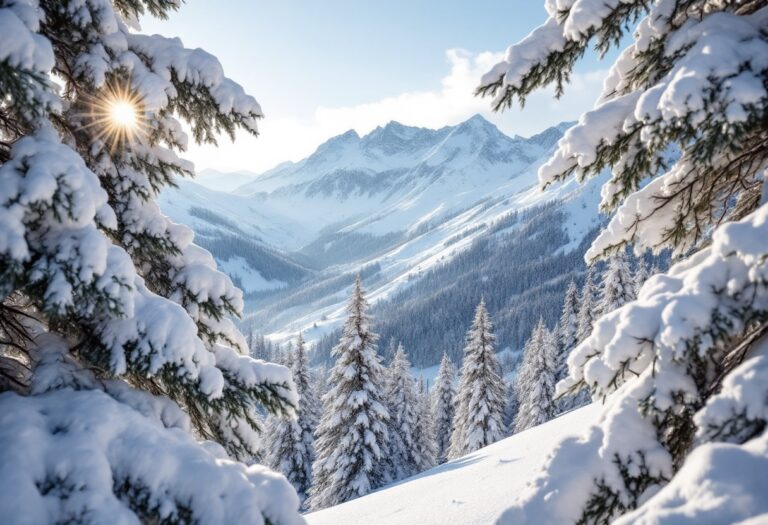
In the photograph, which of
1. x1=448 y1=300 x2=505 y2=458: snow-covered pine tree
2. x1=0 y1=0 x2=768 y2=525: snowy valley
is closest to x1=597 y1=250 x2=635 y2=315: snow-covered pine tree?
x1=448 y1=300 x2=505 y2=458: snow-covered pine tree

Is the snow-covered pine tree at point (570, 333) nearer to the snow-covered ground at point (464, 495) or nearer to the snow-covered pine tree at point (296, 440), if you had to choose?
the snow-covered pine tree at point (296, 440)

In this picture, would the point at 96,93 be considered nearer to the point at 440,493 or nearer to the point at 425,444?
the point at 440,493

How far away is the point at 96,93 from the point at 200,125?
3.60 feet

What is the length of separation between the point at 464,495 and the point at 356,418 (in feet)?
50.8

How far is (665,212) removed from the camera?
4359 mm

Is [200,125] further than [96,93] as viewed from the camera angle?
Yes

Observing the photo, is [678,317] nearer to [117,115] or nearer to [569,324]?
[117,115]

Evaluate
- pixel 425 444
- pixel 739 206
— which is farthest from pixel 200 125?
pixel 425 444

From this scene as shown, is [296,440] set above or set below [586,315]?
below

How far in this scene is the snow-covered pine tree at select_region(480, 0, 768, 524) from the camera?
239 centimetres

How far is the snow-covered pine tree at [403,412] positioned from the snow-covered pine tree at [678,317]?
27494 mm

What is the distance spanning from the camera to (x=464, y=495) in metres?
7.41

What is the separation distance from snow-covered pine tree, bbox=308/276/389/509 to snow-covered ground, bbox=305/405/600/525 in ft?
37.3

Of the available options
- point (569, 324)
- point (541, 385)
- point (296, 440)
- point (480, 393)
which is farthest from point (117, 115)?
point (569, 324)
